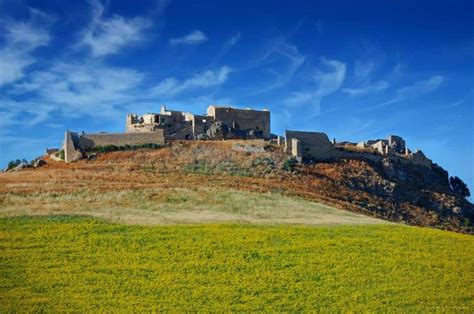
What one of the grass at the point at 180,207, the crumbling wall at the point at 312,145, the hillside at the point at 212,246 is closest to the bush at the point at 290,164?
the hillside at the point at 212,246

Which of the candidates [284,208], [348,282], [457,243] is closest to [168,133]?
[284,208]

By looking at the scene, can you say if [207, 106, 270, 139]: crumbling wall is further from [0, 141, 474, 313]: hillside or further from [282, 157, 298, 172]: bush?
[0, 141, 474, 313]: hillside

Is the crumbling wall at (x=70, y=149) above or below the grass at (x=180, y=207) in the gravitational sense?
above

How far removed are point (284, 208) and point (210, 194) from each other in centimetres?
727

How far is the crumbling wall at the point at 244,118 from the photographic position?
86.9 m

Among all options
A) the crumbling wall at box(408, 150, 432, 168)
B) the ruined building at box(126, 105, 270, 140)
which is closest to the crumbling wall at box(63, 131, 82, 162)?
the ruined building at box(126, 105, 270, 140)

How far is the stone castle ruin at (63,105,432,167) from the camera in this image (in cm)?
7281

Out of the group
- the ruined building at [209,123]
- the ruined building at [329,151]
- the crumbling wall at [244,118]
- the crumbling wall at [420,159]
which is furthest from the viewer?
the crumbling wall at [244,118]

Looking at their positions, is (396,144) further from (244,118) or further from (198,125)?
(198,125)

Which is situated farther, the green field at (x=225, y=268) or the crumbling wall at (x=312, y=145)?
the crumbling wall at (x=312, y=145)

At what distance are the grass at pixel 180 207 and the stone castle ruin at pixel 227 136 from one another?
18.3 metres

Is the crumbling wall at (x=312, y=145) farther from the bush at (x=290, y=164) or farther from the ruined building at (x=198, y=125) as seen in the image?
the ruined building at (x=198, y=125)

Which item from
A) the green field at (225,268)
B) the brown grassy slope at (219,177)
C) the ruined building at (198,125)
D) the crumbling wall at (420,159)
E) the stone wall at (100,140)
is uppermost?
the ruined building at (198,125)

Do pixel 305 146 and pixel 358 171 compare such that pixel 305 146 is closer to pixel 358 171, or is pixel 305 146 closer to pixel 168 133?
pixel 358 171
